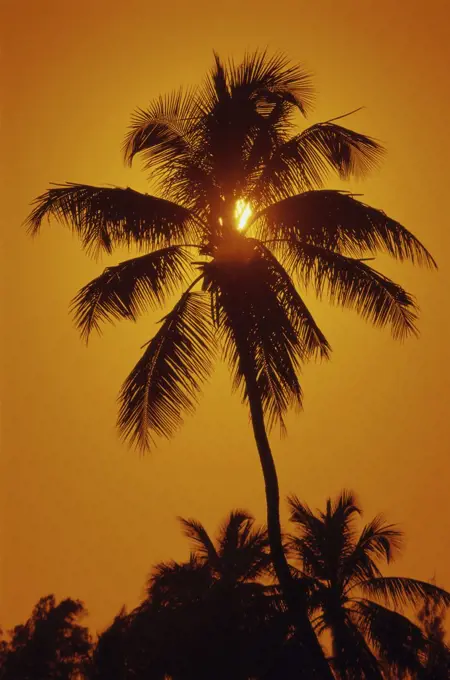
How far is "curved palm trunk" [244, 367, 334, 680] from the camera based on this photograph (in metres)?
11.9

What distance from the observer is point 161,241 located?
14.1m

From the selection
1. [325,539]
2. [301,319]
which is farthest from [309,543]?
[301,319]

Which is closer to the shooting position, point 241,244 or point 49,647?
point 241,244

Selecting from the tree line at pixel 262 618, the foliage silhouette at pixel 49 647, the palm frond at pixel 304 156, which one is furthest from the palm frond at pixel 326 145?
the foliage silhouette at pixel 49 647

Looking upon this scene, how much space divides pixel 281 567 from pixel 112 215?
6267 millimetres

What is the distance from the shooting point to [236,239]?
13625 mm

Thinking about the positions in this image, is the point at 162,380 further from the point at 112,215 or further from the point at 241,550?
the point at 241,550

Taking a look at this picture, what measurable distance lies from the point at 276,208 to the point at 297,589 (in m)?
6.19

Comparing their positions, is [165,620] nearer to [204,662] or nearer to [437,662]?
[204,662]

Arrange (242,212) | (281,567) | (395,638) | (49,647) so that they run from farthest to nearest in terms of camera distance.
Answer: (49,647) < (395,638) < (242,212) < (281,567)

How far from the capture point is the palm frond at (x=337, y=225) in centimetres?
1339

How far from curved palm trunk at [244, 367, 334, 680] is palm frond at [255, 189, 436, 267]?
2651 millimetres

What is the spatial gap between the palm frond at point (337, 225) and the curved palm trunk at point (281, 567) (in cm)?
265

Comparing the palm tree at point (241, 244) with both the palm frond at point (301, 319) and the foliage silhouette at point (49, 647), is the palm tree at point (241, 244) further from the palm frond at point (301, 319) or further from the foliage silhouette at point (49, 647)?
the foliage silhouette at point (49, 647)
